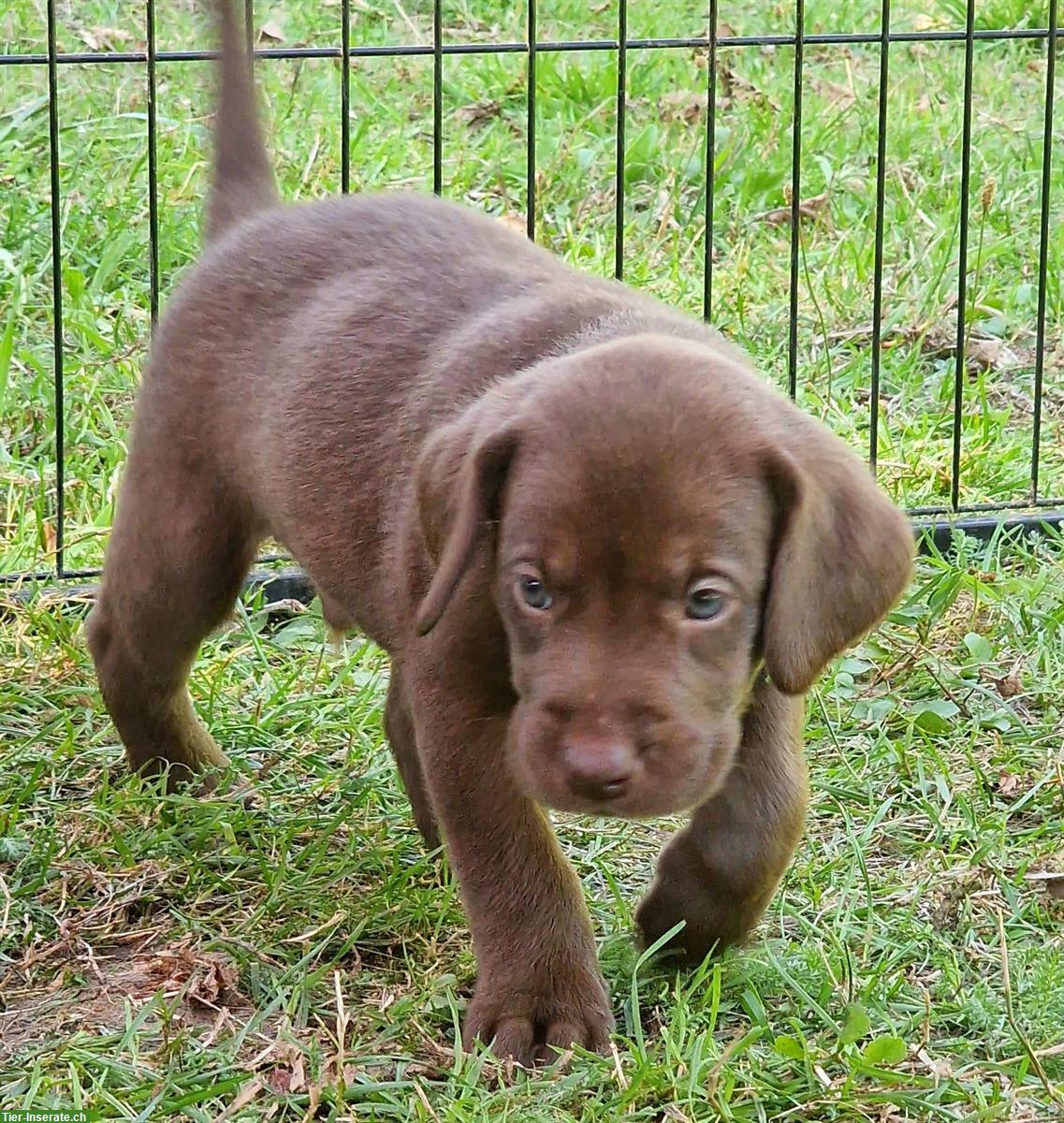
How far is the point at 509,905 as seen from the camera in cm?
317

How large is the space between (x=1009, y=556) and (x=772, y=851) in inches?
96.6

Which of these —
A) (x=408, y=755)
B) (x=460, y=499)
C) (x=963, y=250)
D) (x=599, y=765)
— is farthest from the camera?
(x=963, y=250)

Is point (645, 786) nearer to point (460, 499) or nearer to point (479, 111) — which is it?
point (460, 499)

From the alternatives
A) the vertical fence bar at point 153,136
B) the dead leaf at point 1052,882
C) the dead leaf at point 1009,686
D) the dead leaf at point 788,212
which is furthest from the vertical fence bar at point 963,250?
the vertical fence bar at point 153,136

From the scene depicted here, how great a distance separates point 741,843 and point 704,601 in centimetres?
64

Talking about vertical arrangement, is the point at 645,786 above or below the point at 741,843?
above

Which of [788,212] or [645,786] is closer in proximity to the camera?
[645,786]

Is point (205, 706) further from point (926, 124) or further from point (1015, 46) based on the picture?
point (1015, 46)

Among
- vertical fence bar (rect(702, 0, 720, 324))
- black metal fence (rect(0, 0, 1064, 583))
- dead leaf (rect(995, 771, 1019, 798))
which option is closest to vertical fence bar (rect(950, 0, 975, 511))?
black metal fence (rect(0, 0, 1064, 583))

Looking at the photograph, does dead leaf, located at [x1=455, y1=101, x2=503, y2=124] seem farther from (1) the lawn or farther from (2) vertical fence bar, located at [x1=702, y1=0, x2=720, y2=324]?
(2) vertical fence bar, located at [x1=702, y1=0, x2=720, y2=324]

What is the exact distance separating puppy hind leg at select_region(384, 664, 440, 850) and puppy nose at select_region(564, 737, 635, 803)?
129cm

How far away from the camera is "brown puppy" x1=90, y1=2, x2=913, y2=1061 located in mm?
2771

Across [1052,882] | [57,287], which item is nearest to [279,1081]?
[1052,882]

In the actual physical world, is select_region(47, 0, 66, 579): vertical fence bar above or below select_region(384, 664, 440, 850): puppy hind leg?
above
